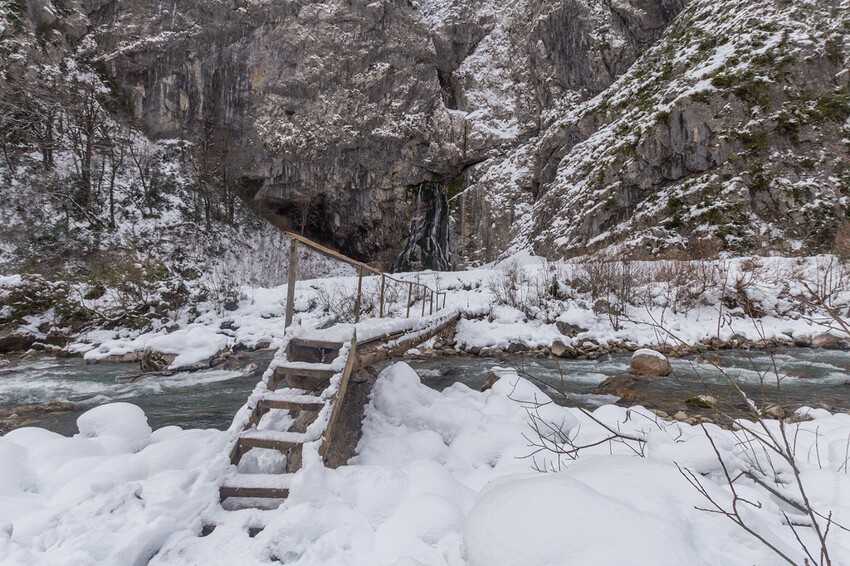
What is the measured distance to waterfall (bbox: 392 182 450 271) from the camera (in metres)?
22.1

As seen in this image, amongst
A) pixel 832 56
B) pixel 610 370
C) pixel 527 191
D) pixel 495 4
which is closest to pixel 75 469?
pixel 610 370

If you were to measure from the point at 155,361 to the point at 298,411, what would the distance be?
243 inches

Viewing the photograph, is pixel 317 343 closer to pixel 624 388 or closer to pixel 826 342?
pixel 624 388

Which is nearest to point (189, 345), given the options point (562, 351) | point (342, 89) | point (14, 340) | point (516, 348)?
point (14, 340)

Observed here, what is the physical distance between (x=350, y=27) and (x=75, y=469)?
26.2 m

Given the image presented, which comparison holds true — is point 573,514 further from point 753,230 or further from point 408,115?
point 408,115

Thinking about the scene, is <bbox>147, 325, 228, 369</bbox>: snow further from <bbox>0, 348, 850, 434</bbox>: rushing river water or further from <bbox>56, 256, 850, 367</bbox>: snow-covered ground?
<bbox>0, 348, 850, 434</bbox>: rushing river water

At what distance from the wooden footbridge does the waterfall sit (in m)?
17.3

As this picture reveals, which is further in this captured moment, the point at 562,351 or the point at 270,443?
the point at 562,351

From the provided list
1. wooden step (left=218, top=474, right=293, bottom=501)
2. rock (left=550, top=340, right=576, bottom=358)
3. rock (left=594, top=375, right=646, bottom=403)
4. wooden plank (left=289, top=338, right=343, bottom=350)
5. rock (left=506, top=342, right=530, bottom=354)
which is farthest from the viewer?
rock (left=506, top=342, right=530, bottom=354)

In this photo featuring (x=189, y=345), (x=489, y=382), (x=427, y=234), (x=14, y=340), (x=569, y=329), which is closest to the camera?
(x=489, y=382)

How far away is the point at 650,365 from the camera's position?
273 inches

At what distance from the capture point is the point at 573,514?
1497mm

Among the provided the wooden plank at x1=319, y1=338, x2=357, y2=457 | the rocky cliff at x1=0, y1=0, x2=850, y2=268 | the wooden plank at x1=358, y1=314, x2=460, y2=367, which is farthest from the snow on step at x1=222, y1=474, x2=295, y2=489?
the rocky cliff at x1=0, y1=0, x2=850, y2=268
